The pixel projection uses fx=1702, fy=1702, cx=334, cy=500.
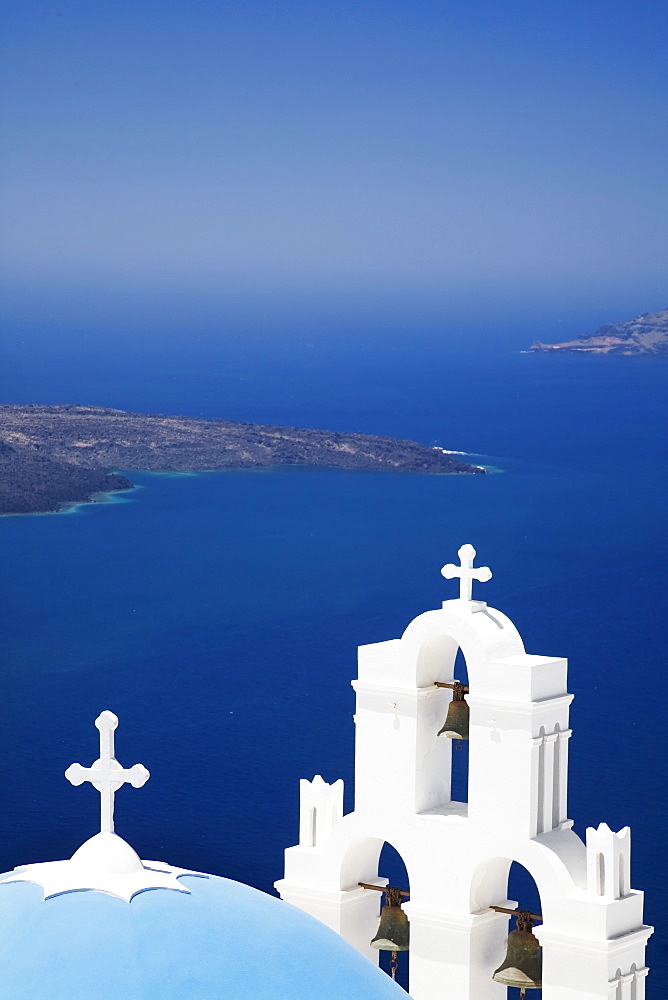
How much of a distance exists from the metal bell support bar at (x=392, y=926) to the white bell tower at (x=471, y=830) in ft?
0.14

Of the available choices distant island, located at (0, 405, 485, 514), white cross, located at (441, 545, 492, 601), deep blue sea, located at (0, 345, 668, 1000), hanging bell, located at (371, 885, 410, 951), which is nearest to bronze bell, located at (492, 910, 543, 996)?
hanging bell, located at (371, 885, 410, 951)

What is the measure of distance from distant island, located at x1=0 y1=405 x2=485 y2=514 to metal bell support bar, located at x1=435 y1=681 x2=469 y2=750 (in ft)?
65.6

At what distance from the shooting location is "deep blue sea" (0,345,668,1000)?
1794 centimetres

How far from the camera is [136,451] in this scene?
82.9ft

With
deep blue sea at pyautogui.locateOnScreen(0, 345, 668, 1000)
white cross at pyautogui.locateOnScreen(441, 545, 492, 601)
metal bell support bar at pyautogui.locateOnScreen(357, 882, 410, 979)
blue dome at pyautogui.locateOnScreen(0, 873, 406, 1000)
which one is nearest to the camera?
blue dome at pyautogui.locateOnScreen(0, 873, 406, 1000)

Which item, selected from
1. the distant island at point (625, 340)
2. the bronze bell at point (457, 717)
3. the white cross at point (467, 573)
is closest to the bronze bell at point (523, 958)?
the bronze bell at point (457, 717)

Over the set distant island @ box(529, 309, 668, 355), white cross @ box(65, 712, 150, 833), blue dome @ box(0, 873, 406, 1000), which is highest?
distant island @ box(529, 309, 668, 355)

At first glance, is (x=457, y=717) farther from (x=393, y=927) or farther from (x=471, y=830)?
(x=393, y=927)

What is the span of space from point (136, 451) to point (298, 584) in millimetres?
3635

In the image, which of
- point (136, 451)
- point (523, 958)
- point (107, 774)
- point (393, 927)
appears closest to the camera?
point (107, 774)

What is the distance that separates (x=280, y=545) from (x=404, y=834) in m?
19.3

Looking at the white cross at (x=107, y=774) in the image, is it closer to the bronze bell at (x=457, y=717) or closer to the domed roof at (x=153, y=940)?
the domed roof at (x=153, y=940)

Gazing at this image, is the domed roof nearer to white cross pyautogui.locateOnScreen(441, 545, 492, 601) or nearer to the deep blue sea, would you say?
white cross pyautogui.locateOnScreen(441, 545, 492, 601)

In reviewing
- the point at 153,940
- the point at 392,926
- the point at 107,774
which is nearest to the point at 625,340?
the point at 392,926
